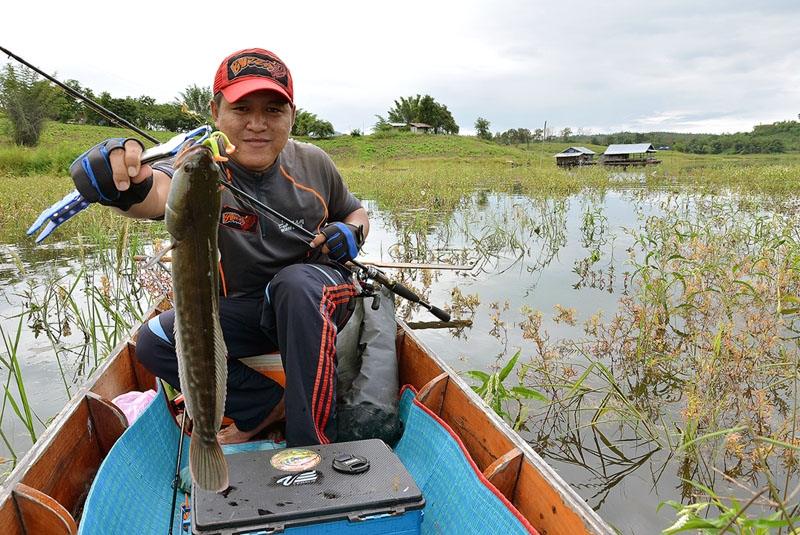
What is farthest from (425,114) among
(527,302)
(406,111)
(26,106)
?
(527,302)

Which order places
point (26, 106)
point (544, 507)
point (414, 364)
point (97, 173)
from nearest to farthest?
point (97, 173), point (544, 507), point (414, 364), point (26, 106)

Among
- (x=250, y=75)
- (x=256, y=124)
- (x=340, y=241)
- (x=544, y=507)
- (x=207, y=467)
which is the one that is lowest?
(x=544, y=507)

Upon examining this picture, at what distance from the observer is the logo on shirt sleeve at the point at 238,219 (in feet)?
9.55

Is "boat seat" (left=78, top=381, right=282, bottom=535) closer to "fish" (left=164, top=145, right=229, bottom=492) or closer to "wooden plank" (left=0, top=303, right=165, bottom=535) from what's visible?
"wooden plank" (left=0, top=303, right=165, bottom=535)

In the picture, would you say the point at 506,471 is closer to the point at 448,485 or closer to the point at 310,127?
the point at 448,485

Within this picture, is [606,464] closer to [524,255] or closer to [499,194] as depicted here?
[524,255]

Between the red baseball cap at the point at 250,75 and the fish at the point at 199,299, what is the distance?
131cm

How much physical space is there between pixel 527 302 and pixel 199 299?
230 inches

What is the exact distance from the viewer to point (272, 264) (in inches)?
121

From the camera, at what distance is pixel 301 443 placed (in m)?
2.70

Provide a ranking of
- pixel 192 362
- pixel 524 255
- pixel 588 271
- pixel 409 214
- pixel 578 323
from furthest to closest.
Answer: pixel 409 214 → pixel 524 255 → pixel 588 271 → pixel 578 323 → pixel 192 362

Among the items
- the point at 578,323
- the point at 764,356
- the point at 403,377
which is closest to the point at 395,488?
the point at 403,377

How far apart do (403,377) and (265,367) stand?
1014 millimetres

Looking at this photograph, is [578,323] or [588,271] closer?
[578,323]
